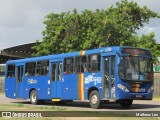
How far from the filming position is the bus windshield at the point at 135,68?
63.6 feet

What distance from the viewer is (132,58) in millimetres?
19859

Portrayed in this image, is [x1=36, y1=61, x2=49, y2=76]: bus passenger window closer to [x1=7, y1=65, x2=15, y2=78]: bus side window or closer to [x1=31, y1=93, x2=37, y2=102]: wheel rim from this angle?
[x1=31, y1=93, x2=37, y2=102]: wheel rim

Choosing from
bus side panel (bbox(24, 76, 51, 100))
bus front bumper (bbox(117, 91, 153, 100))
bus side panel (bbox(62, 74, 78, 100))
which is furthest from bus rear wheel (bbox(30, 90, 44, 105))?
bus front bumper (bbox(117, 91, 153, 100))

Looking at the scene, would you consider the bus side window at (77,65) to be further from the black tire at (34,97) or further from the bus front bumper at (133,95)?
the black tire at (34,97)

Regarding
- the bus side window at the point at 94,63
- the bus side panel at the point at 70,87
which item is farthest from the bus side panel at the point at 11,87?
the bus side window at the point at 94,63

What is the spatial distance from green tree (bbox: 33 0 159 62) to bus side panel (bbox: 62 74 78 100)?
16023 millimetres

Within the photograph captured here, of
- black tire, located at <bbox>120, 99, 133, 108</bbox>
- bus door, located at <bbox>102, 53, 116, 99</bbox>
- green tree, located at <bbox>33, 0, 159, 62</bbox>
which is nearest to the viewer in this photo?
bus door, located at <bbox>102, 53, 116, 99</bbox>

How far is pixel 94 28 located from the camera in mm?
42375

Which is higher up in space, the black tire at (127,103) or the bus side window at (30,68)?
the bus side window at (30,68)

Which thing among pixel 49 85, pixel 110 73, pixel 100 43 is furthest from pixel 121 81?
pixel 100 43

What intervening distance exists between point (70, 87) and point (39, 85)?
3.81 metres

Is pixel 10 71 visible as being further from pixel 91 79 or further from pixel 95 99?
pixel 95 99

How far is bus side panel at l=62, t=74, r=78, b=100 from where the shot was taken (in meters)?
22.1

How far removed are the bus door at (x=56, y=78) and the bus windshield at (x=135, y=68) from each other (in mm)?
5187
